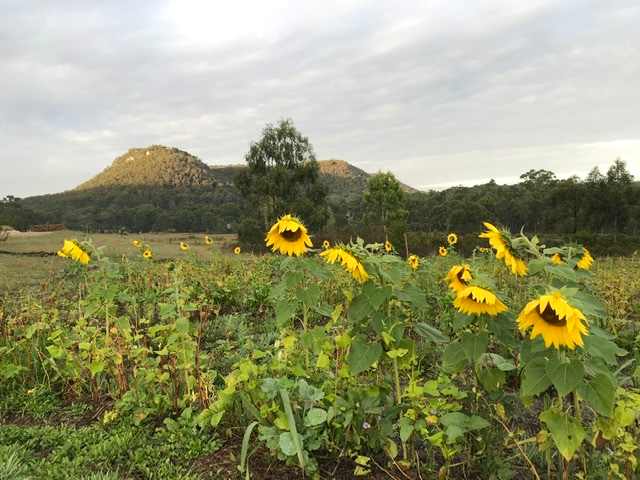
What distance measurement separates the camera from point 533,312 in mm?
1674

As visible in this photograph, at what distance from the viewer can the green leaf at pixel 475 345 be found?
73.9 inches

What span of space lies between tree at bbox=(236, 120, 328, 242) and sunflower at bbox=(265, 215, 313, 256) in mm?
39559

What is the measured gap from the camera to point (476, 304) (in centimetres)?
194

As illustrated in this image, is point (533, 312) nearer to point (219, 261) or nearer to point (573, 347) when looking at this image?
point (573, 347)

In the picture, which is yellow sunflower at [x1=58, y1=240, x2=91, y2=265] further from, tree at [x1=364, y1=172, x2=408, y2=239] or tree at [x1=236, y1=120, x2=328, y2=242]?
tree at [x1=364, y1=172, x2=408, y2=239]

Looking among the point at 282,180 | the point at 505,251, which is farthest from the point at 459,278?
the point at 282,180

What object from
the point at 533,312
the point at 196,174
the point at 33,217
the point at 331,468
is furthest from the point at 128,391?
the point at 196,174

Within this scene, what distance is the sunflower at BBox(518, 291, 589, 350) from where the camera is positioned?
5.01ft

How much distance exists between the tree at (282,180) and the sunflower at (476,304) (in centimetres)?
4011

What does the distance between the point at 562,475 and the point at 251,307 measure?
176 inches

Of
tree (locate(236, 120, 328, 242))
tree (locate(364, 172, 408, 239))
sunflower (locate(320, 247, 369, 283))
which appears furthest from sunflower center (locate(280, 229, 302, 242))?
tree (locate(364, 172, 408, 239))

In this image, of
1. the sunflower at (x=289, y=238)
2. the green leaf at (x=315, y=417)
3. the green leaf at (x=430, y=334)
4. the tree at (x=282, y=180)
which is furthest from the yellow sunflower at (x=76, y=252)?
the tree at (x=282, y=180)

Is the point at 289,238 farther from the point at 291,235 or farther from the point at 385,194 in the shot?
the point at 385,194

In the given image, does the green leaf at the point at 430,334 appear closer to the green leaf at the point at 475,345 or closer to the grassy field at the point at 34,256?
the green leaf at the point at 475,345
